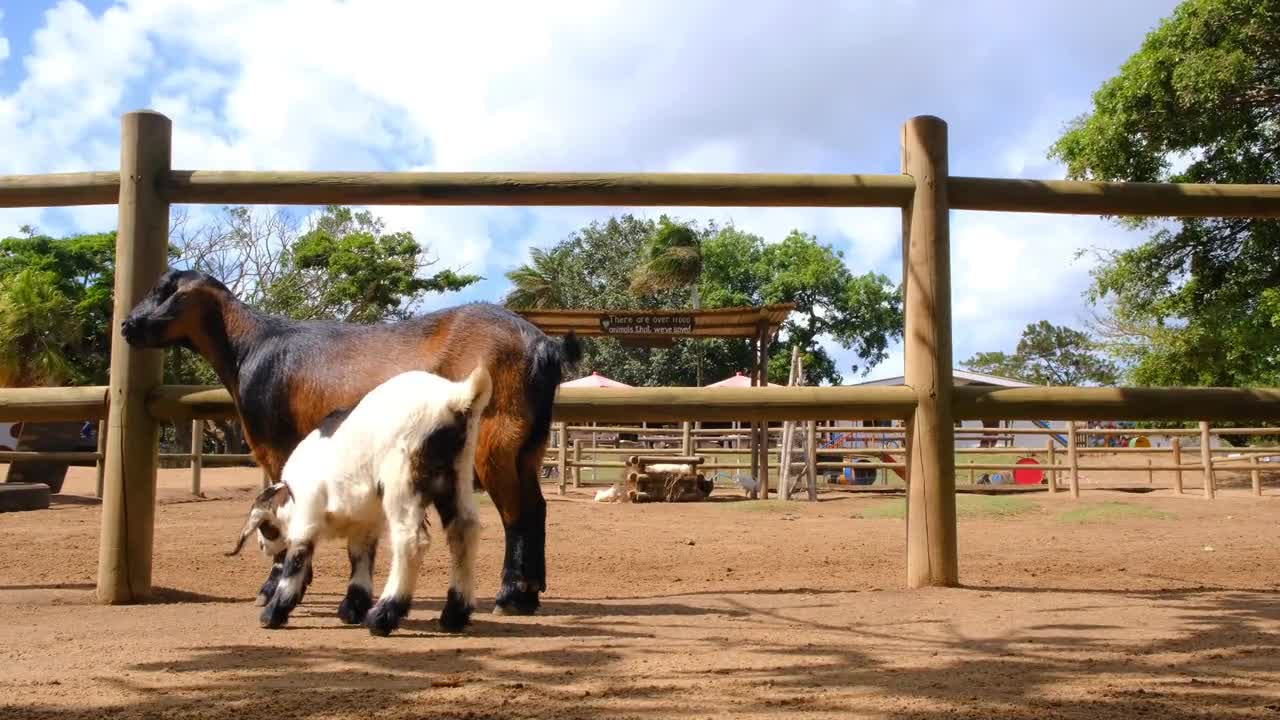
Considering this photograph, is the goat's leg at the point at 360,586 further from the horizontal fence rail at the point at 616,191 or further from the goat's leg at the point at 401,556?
the horizontal fence rail at the point at 616,191

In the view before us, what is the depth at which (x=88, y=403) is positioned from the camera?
16.1ft

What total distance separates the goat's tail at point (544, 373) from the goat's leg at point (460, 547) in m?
0.51

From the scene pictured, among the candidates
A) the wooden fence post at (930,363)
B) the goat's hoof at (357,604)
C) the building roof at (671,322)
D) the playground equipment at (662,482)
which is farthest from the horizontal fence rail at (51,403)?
the playground equipment at (662,482)

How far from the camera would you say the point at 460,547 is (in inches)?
145

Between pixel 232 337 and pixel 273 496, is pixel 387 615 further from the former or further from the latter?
pixel 232 337

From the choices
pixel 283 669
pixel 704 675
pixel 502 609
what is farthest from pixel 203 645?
pixel 704 675

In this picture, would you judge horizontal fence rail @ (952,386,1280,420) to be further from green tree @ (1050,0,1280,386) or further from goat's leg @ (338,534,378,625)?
green tree @ (1050,0,1280,386)

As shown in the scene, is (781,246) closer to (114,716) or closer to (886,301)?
(886,301)

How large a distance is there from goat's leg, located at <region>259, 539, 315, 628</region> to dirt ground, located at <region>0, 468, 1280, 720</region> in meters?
0.07

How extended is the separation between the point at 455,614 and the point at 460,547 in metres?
0.24

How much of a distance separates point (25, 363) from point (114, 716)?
83.2ft

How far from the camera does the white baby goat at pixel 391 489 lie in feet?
11.8

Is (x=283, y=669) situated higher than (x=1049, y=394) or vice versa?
(x=1049, y=394)

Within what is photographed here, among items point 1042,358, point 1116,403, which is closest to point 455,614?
point 1116,403
